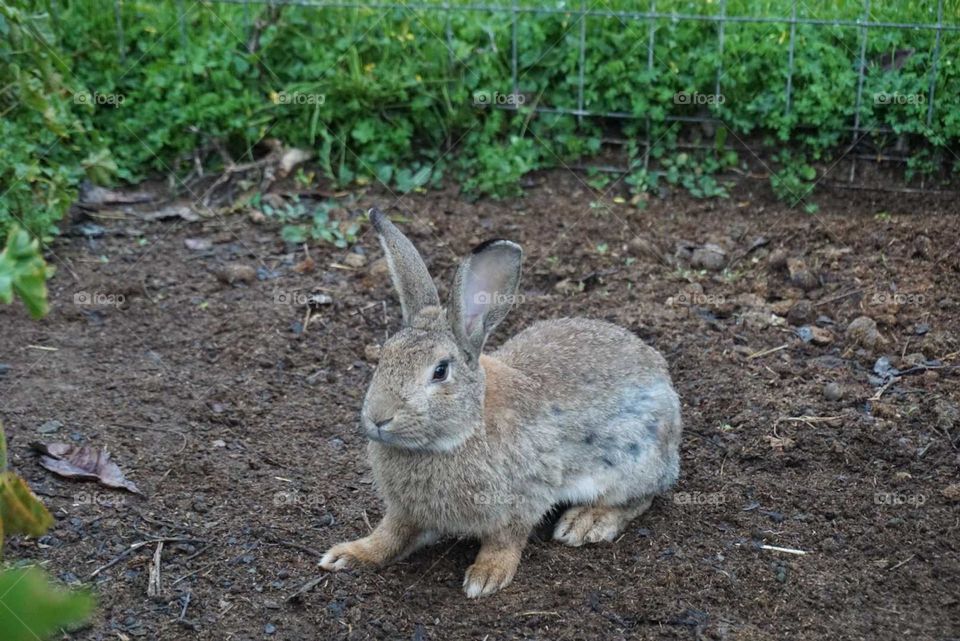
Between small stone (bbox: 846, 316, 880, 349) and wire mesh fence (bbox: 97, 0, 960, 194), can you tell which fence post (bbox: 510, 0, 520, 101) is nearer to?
wire mesh fence (bbox: 97, 0, 960, 194)

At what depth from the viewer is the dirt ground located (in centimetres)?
377

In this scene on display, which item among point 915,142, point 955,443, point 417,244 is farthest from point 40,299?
point 915,142

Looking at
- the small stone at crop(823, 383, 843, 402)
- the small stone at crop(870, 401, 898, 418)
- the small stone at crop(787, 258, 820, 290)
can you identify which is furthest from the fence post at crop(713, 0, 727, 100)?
the small stone at crop(870, 401, 898, 418)

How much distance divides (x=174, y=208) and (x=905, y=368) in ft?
15.2

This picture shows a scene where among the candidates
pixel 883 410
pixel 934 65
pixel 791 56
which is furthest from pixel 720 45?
pixel 883 410

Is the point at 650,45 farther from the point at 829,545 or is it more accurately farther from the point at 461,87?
the point at 829,545

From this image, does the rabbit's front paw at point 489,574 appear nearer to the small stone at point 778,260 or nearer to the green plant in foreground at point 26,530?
the green plant in foreground at point 26,530

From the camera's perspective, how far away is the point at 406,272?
4129 mm

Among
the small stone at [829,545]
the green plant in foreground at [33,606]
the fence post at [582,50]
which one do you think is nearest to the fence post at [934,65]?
the fence post at [582,50]

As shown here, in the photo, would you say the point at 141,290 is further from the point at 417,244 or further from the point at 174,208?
the point at 417,244

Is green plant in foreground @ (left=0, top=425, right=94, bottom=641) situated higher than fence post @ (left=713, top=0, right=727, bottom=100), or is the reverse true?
green plant in foreground @ (left=0, top=425, right=94, bottom=641)

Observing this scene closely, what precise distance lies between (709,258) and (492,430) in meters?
2.70

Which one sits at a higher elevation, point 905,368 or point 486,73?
point 486,73

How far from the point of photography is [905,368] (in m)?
5.27
